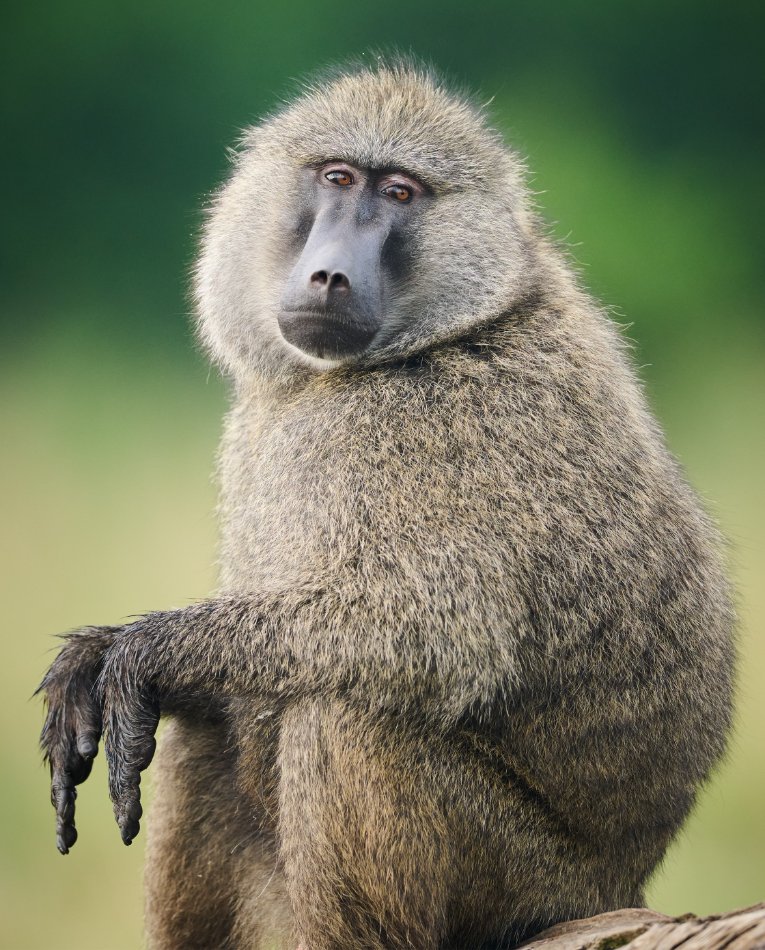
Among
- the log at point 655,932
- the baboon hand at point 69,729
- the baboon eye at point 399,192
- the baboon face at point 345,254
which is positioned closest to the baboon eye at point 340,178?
Answer: the baboon face at point 345,254

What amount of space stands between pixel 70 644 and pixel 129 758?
1.18 ft

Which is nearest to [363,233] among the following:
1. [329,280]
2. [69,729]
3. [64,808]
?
[329,280]

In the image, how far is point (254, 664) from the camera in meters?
3.08

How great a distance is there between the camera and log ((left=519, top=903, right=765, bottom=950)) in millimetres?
2324

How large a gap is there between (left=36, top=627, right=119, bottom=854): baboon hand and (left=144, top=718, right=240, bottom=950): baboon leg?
38 centimetres

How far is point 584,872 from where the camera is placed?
3189 mm

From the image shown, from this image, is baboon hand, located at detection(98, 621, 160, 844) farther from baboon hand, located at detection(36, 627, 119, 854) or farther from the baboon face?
the baboon face

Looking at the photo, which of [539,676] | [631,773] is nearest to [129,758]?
[539,676]

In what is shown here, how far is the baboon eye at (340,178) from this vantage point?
3.49 m

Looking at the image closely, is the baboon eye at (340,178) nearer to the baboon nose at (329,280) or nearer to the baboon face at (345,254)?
the baboon face at (345,254)

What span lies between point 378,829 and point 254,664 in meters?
0.50

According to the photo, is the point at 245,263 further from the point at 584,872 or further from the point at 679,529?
the point at 584,872

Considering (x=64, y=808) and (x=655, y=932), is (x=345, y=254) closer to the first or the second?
(x=64, y=808)

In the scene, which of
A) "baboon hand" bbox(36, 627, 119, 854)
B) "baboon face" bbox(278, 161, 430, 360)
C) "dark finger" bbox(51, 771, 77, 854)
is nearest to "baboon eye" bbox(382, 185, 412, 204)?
"baboon face" bbox(278, 161, 430, 360)
